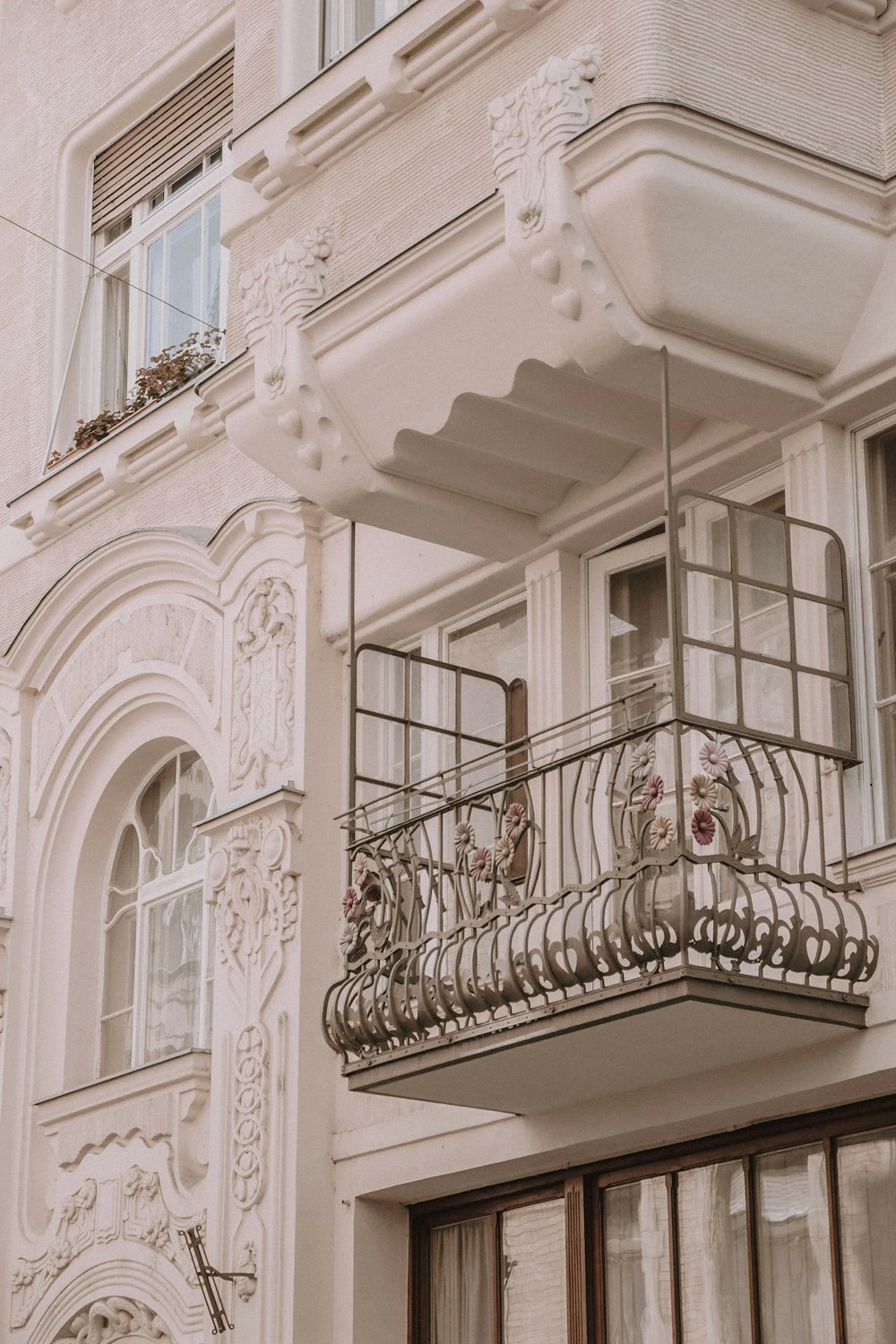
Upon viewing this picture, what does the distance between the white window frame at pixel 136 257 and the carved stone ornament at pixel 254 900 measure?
343 centimetres

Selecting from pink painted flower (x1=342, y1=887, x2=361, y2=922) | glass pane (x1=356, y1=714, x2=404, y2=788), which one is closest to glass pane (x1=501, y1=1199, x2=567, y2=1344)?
pink painted flower (x1=342, y1=887, x2=361, y2=922)

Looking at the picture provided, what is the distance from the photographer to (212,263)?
12406 millimetres

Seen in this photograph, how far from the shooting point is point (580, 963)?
7512mm

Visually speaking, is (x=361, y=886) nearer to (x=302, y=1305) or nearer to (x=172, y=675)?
(x=302, y=1305)

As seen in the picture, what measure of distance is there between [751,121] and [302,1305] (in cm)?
478

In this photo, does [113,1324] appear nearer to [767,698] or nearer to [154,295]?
[767,698]

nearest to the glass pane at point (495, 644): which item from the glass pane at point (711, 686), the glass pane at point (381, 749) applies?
the glass pane at point (381, 749)

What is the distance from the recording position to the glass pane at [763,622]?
8.28 metres

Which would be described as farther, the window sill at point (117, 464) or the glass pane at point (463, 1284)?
the window sill at point (117, 464)

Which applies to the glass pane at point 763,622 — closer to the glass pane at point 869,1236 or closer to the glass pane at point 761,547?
the glass pane at point 761,547

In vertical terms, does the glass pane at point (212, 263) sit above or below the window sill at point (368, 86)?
above

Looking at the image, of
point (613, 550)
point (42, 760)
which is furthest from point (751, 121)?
point (42, 760)

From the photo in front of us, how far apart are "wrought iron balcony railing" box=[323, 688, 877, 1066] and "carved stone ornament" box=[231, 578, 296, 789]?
101 cm

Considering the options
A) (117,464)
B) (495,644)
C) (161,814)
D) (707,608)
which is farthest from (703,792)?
(117,464)
